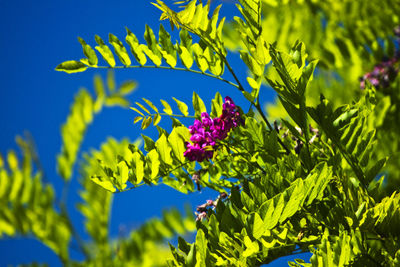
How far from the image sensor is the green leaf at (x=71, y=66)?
885mm

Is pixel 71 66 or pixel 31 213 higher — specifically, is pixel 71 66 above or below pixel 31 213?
below

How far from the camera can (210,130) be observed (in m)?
0.87

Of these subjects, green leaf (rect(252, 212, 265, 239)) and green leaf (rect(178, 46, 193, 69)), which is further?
green leaf (rect(178, 46, 193, 69))

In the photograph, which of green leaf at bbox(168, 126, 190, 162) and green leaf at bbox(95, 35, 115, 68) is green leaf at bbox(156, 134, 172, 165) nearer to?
green leaf at bbox(168, 126, 190, 162)

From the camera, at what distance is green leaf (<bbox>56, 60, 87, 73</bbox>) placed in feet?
2.90

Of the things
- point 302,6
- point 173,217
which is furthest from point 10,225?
point 302,6

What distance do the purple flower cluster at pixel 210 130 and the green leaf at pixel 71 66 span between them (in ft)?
0.85

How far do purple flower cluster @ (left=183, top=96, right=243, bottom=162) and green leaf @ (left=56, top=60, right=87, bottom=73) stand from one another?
26 centimetres

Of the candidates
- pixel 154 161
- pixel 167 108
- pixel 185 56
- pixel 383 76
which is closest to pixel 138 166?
pixel 154 161

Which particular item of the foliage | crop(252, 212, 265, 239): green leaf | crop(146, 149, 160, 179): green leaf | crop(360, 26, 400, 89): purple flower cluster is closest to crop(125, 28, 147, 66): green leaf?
the foliage

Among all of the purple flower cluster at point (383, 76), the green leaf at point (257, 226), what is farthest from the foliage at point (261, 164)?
the purple flower cluster at point (383, 76)

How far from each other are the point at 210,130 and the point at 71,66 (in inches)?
12.2

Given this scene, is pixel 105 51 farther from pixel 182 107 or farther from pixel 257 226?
pixel 257 226

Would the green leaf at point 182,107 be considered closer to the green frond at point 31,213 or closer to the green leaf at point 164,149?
the green leaf at point 164,149
